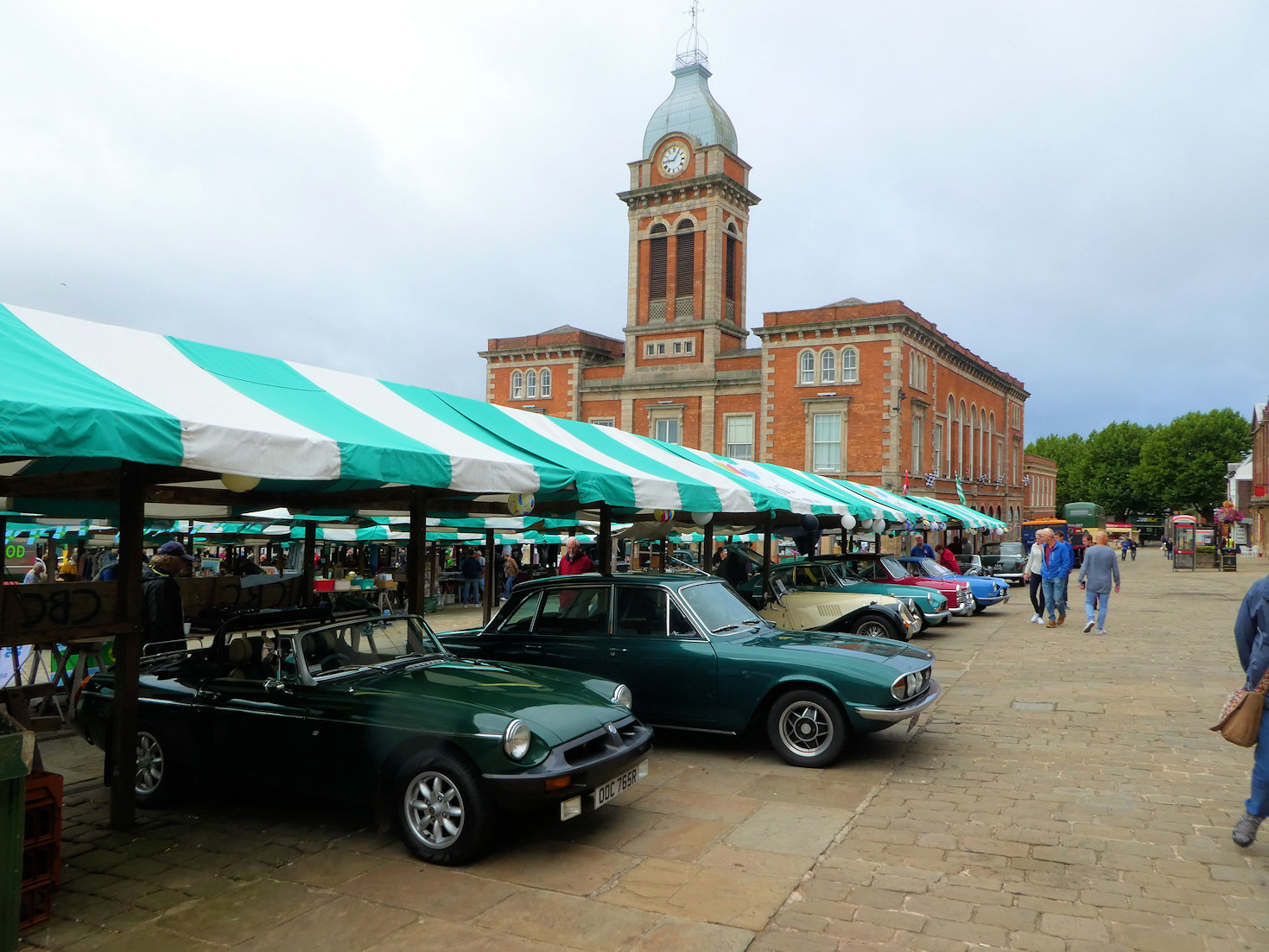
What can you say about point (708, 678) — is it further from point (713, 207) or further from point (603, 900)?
point (713, 207)

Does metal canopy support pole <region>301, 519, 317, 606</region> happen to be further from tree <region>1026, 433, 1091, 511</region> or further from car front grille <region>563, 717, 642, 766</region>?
tree <region>1026, 433, 1091, 511</region>

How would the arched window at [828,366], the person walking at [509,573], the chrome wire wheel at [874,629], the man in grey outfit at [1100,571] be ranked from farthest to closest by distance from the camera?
the arched window at [828,366] < the person walking at [509,573] < the man in grey outfit at [1100,571] < the chrome wire wheel at [874,629]

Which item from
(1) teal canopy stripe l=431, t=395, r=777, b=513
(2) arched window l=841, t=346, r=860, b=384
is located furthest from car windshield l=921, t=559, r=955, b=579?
(2) arched window l=841, t=346, r=860, b=384

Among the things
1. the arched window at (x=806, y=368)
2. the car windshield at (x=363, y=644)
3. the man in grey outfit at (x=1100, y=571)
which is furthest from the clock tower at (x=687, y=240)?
the car windshield at (x=363, y=644)

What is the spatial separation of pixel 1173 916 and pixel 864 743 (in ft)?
11.9

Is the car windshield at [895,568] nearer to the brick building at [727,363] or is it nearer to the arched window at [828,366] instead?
the brick building at [727,363]

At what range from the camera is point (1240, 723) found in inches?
203

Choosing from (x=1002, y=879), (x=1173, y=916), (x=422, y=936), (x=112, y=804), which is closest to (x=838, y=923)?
(x=1002, y=879)

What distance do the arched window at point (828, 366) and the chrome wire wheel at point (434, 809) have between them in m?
43.2

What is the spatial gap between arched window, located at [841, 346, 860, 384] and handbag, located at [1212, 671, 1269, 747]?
137 ft

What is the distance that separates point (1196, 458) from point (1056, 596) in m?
77.8

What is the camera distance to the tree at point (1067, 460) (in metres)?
99.5

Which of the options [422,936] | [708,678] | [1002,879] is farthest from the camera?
[708,678]

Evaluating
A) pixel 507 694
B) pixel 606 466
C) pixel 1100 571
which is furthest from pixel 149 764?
pixel 1100 571
